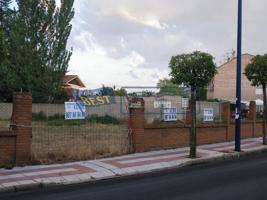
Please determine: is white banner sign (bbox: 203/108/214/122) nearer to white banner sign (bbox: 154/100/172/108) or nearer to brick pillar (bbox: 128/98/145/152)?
white banner sign (bbox: 154/100/172/108)

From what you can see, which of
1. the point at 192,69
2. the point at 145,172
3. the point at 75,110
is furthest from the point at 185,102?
the point at 145,172

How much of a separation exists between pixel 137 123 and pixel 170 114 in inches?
102

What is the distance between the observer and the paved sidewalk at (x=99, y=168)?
43.0ft

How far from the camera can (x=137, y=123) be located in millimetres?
19578

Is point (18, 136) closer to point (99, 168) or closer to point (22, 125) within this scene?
point (22, 125)

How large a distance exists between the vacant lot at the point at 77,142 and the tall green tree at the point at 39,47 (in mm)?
30554

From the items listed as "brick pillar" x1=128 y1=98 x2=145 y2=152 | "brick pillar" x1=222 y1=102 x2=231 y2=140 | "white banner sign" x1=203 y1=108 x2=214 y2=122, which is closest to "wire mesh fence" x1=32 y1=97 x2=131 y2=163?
"brick pillar" x1=128 y1=98 x2=145 y2=152

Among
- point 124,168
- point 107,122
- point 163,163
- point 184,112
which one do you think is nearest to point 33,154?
point 124,168

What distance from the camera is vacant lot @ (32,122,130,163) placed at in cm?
1658

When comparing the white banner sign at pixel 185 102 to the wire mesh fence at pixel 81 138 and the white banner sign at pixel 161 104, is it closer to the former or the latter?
the white banner sign at pixel 161 104

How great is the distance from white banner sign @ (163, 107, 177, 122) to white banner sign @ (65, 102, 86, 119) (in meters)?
4.52

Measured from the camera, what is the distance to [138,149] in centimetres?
1955

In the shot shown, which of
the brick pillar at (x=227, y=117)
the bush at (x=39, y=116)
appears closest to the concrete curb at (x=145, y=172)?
the brick pillar at (x=227, y=117)

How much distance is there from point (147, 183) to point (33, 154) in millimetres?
4407
